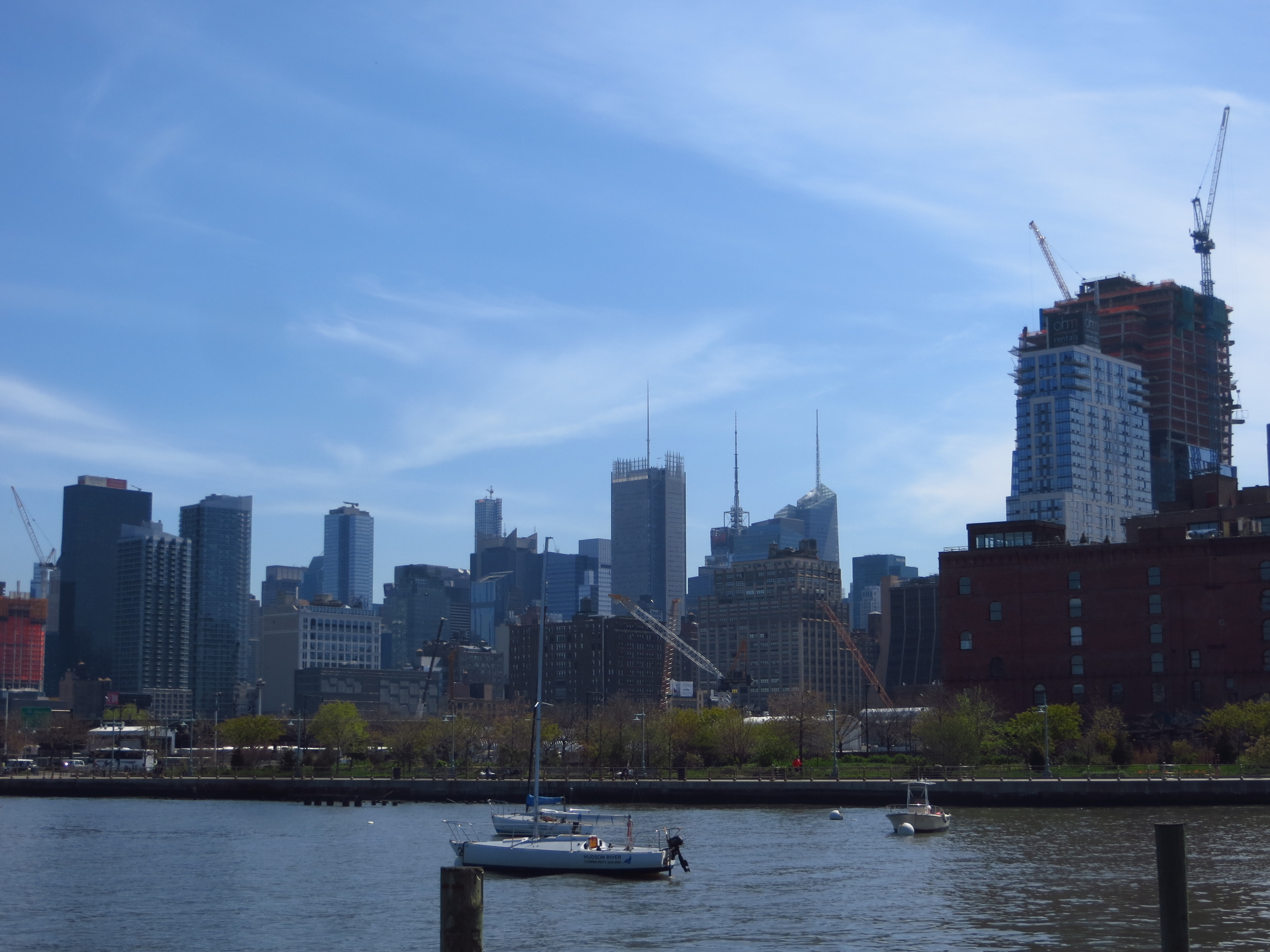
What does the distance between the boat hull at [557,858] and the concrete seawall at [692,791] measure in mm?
45281

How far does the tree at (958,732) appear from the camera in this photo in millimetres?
143000

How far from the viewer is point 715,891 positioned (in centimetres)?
7556

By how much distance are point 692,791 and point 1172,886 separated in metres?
109

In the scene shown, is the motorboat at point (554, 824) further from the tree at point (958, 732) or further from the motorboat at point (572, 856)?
the tree at point (958, 732)

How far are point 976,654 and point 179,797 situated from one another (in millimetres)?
85371

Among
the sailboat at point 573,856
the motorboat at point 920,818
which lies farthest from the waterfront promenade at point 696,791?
the sailboat at point 573,856

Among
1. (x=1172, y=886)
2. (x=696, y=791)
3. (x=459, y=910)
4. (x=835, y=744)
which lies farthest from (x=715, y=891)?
(x=835, y=744)

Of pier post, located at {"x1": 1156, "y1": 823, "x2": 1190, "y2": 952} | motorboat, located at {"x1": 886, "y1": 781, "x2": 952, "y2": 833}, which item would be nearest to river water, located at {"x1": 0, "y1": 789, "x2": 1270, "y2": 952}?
motorboat, located at {"x1": 886, "y1": 781, "x2": 952, "y2": 833}

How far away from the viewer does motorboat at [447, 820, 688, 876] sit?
80.2 m

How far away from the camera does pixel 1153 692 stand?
524 ft

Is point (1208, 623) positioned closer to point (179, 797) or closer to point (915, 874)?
point (915, 874)

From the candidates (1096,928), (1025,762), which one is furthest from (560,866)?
(1025,762)

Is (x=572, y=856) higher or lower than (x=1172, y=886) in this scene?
lower

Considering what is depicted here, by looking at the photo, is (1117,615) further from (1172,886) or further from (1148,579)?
(1172,886)
